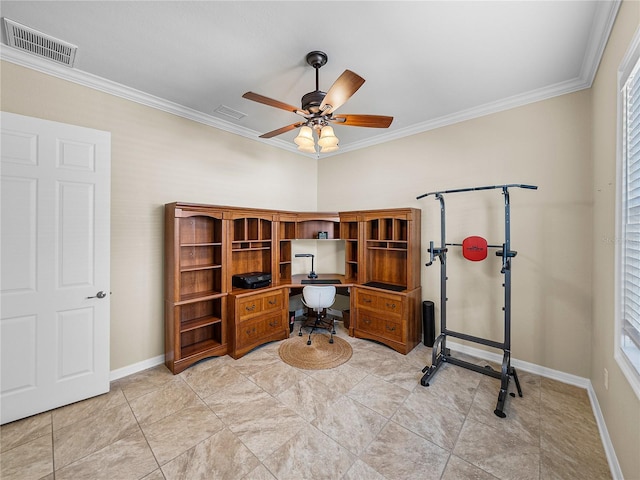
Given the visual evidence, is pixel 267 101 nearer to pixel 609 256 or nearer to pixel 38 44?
pixel 38 44

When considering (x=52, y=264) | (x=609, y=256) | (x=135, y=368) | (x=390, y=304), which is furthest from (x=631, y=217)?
(x=135, y=368)

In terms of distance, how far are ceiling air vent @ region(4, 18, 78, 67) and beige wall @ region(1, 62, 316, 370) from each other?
21 centimetres

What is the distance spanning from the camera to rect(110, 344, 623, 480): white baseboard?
69.3 inches

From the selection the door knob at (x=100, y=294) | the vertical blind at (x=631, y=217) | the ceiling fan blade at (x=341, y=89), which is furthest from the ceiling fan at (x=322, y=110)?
the door knob at (x=100, y=294)

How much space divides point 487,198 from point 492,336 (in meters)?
1.60

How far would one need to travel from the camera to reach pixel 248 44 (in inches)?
83.0

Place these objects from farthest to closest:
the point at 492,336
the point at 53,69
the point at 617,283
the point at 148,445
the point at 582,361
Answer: the point at 492,336
the point at 582,361
the point at 53,69
the point at 148,445
the point at 617,283

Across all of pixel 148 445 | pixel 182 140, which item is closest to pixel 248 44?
pixel 182 140

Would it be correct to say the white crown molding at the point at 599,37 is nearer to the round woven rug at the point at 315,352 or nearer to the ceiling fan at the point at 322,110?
the ceiling fan at the point at 322,110

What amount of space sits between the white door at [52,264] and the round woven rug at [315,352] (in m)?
1.81

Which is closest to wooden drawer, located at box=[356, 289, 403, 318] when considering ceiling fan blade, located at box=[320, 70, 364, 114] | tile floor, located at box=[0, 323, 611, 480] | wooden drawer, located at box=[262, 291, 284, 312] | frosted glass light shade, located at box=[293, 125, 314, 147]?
tile floor, located at box=[0, 323, 611, 480]

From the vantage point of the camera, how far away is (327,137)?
234 centimetres

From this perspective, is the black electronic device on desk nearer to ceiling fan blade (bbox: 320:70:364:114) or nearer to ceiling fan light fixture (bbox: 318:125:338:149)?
ceiling fan light fixture (bbox: 318:125:338:149)

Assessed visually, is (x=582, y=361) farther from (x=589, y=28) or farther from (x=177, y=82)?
(x=177, y=82)
